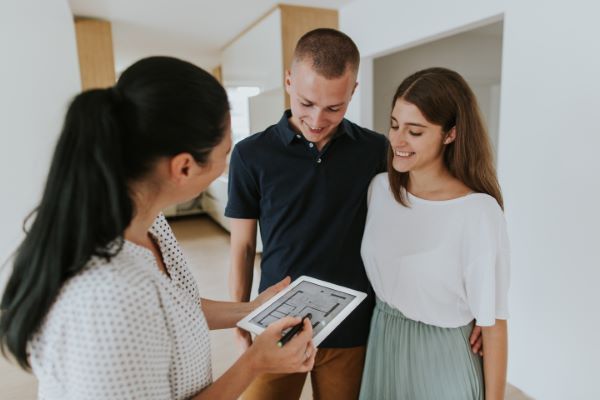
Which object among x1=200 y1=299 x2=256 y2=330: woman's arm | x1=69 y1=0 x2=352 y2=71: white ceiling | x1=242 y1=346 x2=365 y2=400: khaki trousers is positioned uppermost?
x1=69 y1=0 x2=352 y2=71: white ceiling

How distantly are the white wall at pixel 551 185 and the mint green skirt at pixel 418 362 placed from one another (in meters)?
1.02

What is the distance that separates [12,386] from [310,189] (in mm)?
2325

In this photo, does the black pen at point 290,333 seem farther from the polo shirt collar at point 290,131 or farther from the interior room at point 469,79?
the polo shirt collar at point 290,131

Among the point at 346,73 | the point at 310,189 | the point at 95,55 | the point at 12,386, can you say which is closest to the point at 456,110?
the point at 346,73

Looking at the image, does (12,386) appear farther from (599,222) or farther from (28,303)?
(599,222)

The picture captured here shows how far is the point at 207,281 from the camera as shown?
366cm

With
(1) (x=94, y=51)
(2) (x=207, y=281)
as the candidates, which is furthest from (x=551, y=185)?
(1) (x=94, y=51)

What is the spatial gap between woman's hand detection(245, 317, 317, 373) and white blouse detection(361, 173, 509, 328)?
Answer: 0.39 metres

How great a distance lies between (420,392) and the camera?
1039mm

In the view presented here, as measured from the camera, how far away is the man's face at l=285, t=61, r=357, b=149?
1.07 m

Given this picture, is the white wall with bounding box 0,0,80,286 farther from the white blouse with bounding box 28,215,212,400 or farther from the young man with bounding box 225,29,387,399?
the white blouse with bounding box 28,215,212,400

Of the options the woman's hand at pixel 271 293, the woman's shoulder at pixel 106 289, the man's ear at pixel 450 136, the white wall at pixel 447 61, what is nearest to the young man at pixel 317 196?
the woman's hand at pixel 271 293

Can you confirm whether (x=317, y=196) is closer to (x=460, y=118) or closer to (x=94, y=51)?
(x=460, y=118)

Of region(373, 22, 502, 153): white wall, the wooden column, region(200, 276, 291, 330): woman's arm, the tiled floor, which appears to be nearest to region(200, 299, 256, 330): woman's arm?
region(200, 276, 291, 330): woman's arm
